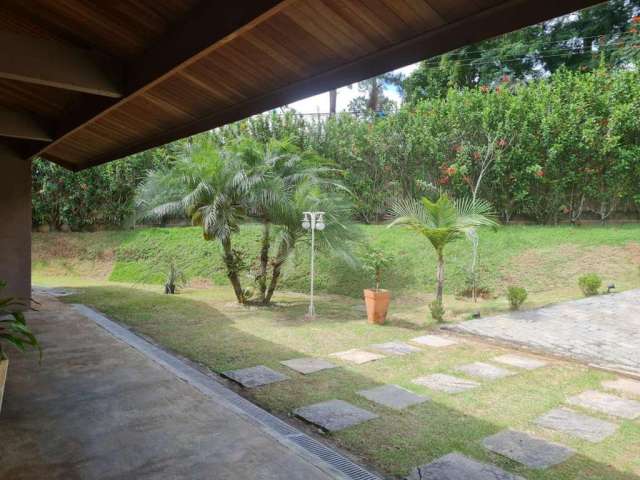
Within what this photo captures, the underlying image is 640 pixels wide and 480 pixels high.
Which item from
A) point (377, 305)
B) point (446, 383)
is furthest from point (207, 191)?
point (446, 383)

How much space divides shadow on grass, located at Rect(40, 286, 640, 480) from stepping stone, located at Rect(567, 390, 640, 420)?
1.03 meters

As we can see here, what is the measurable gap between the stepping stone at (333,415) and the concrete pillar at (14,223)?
16.7 feet

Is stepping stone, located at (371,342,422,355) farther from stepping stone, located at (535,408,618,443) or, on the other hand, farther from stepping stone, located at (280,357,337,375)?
stepping stone, located at (535,408,618,443)

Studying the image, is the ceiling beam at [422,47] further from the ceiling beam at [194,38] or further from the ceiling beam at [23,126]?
the ceiling beam at [23,126]

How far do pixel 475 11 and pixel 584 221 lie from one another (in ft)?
36.2

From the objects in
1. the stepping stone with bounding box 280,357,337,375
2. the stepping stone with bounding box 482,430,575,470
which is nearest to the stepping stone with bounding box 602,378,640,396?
the stepping stone with bounding box 482,430,575,470

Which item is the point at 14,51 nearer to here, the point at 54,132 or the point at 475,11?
the point at 54,132

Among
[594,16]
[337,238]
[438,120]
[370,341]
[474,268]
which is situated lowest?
[370,341]

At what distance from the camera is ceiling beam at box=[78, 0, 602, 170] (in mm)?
1589

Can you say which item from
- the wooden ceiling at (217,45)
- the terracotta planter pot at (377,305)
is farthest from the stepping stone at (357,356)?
the wooden ceiling at (217,45)

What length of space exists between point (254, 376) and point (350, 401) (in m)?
1.09

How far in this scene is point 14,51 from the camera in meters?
2.80

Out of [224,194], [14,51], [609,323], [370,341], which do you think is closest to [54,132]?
[14,51]

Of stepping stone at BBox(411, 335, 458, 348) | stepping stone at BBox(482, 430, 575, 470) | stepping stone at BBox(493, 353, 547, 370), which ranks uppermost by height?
stepping stone at BBox(411, 335, 458, 348)
